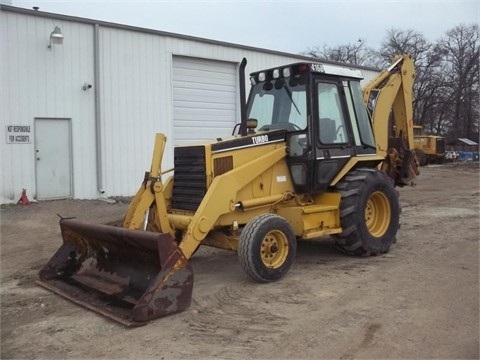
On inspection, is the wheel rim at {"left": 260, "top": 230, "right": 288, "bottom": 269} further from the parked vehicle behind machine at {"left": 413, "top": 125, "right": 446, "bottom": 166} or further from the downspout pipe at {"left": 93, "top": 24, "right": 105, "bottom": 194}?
the parked vehicle behind machine at {"left": 413, "top": 125, "right": 446, "bottom": 166}

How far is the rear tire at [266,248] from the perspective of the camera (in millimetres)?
6328

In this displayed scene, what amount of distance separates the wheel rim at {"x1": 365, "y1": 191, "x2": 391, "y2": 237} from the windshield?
171cm

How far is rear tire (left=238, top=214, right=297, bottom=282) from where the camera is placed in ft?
20.8

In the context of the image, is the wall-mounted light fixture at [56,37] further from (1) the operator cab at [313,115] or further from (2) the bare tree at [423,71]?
(2) the bare tree at [423,71]

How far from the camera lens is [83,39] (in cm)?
1479

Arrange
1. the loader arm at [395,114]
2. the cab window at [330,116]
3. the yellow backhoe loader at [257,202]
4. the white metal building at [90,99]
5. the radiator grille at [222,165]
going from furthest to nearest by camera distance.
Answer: the white metal building at [90,99] < the loader arm at [395,114] < the cab window at [330,116] < the radiator grille at [222,165] < the yellow backhoe loader at [257,202]

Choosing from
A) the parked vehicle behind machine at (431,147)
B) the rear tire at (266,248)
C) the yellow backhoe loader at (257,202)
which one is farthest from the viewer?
the parked vehicle behind machine at (431,147)

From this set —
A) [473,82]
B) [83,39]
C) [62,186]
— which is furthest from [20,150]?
[473,82]

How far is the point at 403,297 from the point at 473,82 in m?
60.6

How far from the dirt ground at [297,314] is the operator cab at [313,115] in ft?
4.63

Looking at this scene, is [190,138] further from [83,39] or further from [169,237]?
[169,237]

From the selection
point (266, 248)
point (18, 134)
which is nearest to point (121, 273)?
point (266, 248)

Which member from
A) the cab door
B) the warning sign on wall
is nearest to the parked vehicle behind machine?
the warning sign on wall

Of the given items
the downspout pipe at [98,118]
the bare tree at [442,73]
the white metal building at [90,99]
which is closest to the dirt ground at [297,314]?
the white metal building at [90,99]
